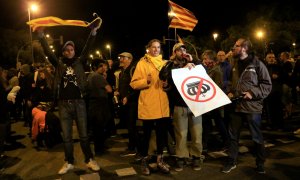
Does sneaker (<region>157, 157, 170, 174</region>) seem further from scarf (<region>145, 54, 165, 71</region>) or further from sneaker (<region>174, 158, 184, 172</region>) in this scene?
scarf (<region>145, 54, 165, 71</region>)

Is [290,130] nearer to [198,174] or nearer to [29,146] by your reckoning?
[198,174]

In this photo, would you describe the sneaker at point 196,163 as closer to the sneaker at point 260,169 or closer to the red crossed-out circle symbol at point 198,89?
the sneaker at point 260,169

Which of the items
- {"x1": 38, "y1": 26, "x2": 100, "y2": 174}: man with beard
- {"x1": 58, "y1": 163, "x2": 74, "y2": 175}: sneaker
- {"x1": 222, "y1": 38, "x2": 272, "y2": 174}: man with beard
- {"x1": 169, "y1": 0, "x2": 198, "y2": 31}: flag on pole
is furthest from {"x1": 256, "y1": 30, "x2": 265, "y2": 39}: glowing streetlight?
{"x1": 58, "y1": 163, "x2": 74, "y2": 175}: sneaker

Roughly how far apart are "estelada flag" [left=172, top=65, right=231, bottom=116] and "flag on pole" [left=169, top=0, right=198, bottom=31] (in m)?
2.69

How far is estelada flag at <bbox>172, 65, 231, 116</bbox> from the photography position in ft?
17.9

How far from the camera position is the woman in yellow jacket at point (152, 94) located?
18.8 feet

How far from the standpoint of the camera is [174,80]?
18.1 feet

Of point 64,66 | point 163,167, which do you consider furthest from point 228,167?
point 64,66

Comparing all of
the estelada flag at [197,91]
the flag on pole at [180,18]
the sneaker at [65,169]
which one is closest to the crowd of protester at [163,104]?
the sneaker at [65,169]

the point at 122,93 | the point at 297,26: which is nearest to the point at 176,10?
the point at 122,93

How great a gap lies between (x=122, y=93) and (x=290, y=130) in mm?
4291

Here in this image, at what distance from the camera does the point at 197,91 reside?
557cm

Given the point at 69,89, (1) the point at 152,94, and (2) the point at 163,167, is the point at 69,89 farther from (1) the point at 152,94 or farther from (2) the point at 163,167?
(2) the point at 163,167

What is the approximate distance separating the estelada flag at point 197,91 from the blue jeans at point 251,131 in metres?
0.52
